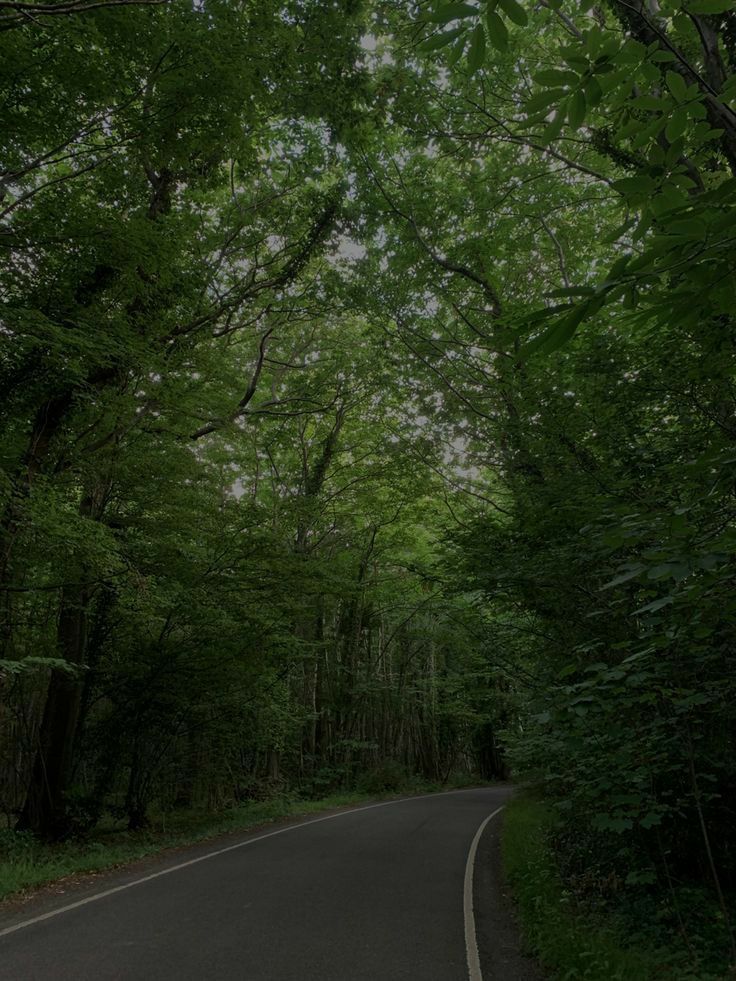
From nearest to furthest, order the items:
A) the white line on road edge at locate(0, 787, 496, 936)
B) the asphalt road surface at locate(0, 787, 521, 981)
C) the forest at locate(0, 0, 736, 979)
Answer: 1. the forest at locate(0, 0, 736, 979)
2. the asphalt road surface at locate(0, 787, 521, 981)
3. the white line on road edge at locate(0, 787, 496, 936)

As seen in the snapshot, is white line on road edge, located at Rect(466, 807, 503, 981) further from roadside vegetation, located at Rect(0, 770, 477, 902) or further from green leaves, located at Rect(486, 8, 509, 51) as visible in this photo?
green leaves, located at Rect(486, 8, 509, 51)

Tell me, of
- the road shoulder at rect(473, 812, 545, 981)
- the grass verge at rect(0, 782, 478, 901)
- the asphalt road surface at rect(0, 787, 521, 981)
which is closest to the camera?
the asphalt road surface at rect(0, 787, 521, 981)

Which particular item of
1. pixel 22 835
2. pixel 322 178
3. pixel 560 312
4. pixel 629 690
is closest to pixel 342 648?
pixel 22 835

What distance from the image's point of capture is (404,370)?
11.9 m

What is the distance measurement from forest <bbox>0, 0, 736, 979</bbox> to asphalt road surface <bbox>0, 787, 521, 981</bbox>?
1672 mm

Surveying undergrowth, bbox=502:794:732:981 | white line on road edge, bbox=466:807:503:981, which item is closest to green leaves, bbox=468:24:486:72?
undergrowth, bbox=502:794:732:981

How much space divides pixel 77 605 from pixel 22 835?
372cm

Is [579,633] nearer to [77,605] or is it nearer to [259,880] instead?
[259,880]

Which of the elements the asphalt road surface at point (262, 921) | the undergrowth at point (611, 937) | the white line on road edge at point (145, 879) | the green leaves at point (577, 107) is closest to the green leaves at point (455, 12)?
the green leaves at point (577, 107)

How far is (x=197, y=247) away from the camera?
799 cm

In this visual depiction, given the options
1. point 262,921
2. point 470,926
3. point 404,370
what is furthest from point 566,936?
point 404,370

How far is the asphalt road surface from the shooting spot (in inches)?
178

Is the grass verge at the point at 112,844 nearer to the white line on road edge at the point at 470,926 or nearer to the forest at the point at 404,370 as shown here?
the forest at the point at 404,370

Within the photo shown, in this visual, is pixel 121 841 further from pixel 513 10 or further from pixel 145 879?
pixel 513 10
